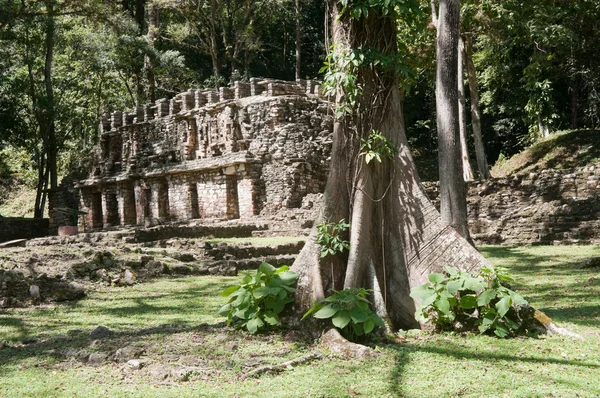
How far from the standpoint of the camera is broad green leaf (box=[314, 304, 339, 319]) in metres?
5.63

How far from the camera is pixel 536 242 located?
17.6 meters

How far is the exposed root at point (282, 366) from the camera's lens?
16.6 ft

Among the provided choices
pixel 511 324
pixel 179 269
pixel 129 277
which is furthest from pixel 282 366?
pixel 179 269

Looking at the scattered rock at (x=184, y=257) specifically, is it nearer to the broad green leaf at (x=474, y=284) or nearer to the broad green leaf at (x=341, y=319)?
the broad green leaf at (x=341, y=319)

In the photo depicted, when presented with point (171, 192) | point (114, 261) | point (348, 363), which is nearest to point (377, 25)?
point (348, 363)

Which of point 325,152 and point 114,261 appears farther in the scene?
point 325,152

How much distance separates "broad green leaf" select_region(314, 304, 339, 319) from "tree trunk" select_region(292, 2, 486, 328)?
0.81 metres

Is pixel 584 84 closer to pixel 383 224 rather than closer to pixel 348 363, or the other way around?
pixel 383 224

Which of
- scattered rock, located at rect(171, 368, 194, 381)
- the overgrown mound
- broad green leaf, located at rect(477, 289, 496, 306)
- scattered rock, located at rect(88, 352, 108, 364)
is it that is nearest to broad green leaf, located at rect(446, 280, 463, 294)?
broad green leaf, located at rect(477, 289, 496, 306)

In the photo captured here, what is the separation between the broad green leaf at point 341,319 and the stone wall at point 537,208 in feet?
42.5

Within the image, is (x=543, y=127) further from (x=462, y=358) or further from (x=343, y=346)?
(x=343, y=346)

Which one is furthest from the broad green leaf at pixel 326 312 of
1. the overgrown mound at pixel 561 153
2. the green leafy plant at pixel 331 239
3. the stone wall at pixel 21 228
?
the stone wall at pixel 21 228

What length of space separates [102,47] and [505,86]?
22789mm

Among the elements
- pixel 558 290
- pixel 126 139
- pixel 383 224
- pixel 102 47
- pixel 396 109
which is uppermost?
pixel 102 47
